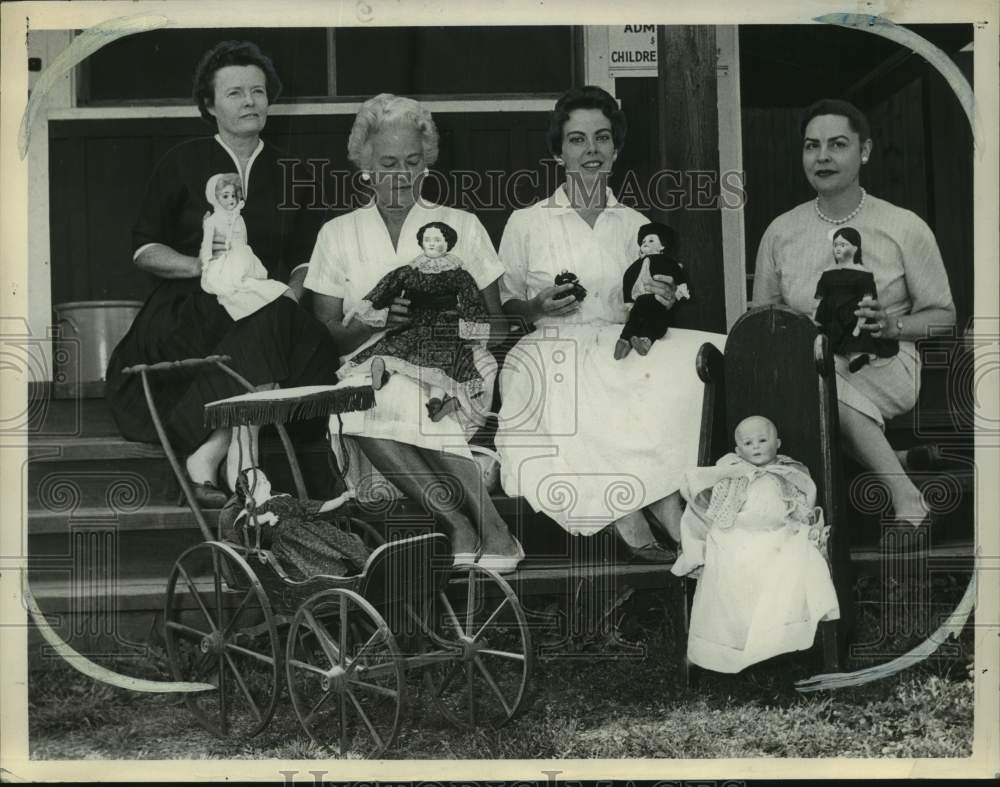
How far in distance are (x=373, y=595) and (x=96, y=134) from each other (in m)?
2.33

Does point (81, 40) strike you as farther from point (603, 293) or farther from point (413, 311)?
point (603, 293)

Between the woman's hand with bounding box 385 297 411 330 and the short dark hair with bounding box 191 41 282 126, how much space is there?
98 cm

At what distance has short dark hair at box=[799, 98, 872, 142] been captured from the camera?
19.5 ft

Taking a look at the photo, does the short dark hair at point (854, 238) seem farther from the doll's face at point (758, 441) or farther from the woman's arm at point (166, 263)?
the woman's arm at point (166, 263)

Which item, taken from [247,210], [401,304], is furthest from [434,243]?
[247,210]

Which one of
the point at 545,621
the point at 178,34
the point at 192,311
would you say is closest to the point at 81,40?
the point at 178,34

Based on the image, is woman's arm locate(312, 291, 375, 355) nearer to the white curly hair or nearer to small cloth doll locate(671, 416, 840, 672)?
the white curly hair

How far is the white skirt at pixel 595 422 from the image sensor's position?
227 inches

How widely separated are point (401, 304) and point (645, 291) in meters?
0.96

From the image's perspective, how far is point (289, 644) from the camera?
214 inches

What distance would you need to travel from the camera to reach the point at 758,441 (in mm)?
5598

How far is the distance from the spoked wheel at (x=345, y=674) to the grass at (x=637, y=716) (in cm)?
10

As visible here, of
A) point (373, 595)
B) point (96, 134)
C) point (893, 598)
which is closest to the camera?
point (373, 595)

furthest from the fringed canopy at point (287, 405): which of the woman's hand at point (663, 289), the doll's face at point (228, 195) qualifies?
the woman's hand at point (663, 289)
